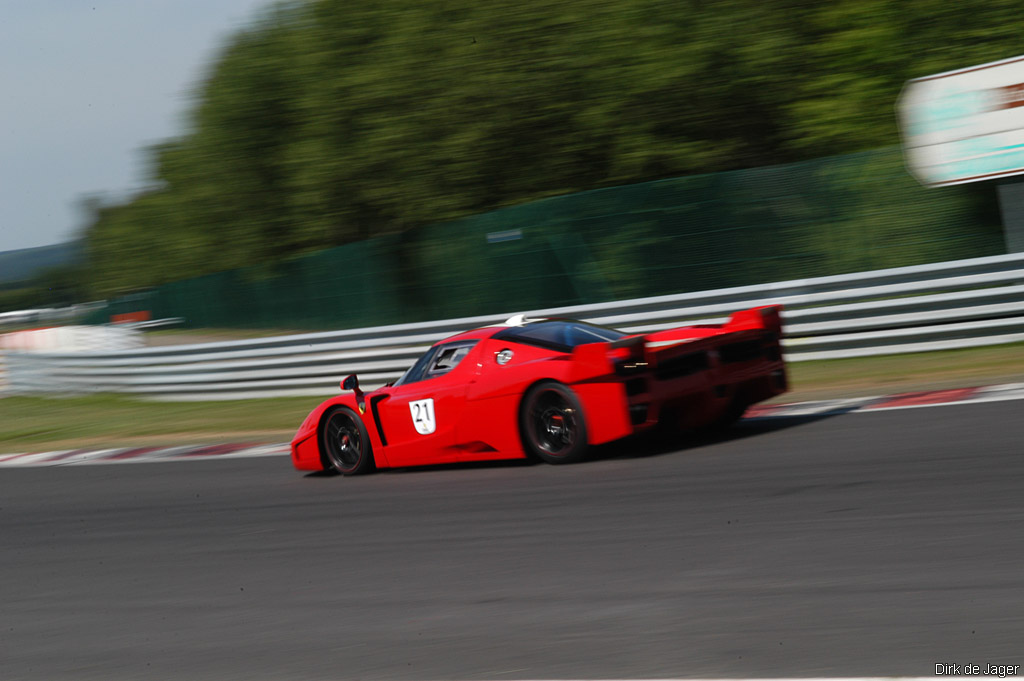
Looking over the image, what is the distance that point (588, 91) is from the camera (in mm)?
20750

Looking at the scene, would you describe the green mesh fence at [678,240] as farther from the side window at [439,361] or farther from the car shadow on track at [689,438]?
the side window at [439,361]

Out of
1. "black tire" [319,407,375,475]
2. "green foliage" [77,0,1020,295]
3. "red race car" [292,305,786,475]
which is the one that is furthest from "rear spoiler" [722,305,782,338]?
"green foliage" [77,0,1020,295]

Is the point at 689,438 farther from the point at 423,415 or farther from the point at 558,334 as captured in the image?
the point at 423,415

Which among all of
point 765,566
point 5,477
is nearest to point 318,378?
point 5,477

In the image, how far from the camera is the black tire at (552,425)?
8164 millimetres

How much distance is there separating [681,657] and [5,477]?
10.3 metres

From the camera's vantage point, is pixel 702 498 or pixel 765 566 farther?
pixel 702 498

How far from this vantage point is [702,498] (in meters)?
6.73

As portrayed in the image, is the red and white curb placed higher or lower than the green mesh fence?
lower

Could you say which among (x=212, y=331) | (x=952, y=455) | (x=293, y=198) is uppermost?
(x=293, y=198)

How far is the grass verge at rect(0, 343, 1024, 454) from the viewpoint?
11289 millimetres

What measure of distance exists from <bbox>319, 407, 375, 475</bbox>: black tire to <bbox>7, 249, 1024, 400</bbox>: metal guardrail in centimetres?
536

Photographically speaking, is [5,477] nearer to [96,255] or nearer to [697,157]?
[697,157]

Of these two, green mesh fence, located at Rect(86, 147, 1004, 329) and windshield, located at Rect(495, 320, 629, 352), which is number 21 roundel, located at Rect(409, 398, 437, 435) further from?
green mesh fence, located at Rect(86, 147, 1004, 329)
